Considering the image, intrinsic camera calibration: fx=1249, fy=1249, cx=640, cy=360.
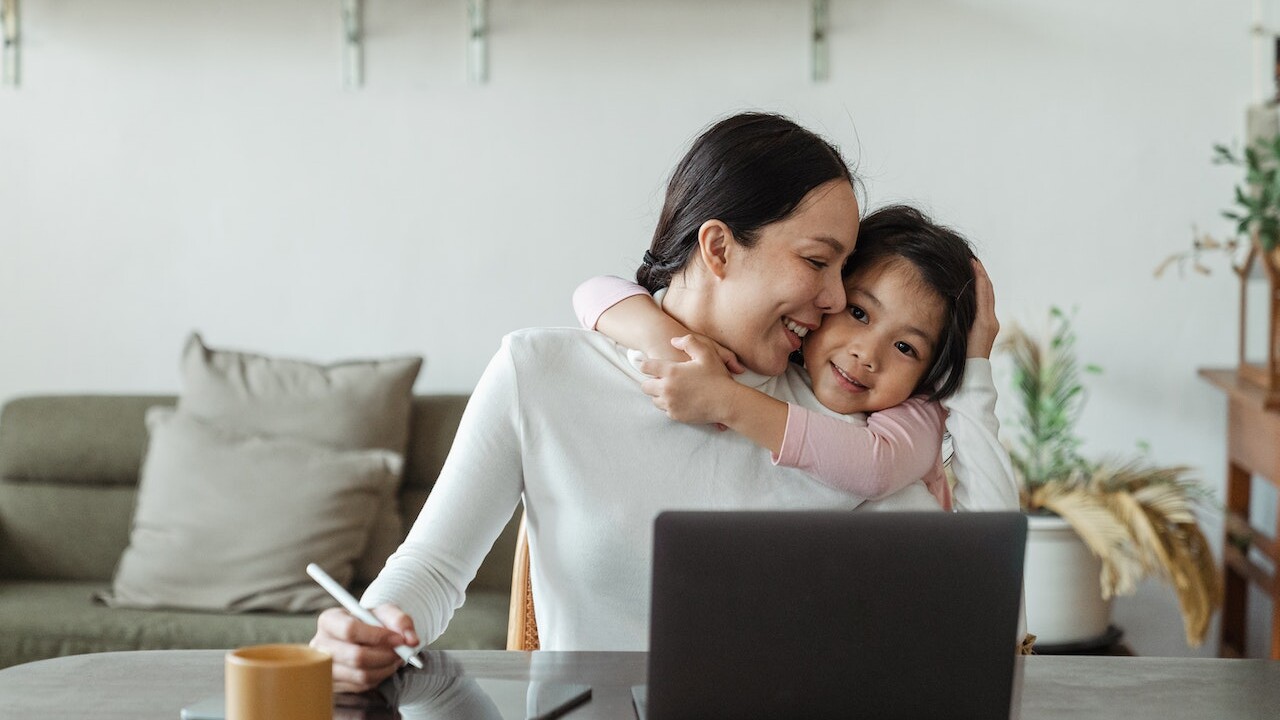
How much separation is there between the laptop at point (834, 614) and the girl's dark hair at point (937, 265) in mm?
544

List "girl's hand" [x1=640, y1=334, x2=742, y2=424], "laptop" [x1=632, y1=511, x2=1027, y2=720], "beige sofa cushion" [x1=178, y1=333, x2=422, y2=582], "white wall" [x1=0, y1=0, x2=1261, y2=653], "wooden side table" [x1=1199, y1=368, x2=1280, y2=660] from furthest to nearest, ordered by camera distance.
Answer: "white wall" [x1=0, y1=0, x2=1261, y2=653] → "beige sofa cushion" [x1=178, y1=333, x2=422, y2=582] → "wooden side table" [x1=1199, y1=368, x2=1280, y2=660] → "girl's hand" [x1=640, y1=334, x2=742, y2=424] → "laptop" [x1=632, y1=511, x2=1027, y2=720]

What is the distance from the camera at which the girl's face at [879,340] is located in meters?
1.34

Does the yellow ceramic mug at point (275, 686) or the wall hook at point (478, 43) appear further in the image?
the wall hook at point (478, 43)

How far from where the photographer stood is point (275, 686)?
84 centimetres

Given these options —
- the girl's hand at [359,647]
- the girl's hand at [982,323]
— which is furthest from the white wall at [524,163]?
the girl's hand at [359,647]

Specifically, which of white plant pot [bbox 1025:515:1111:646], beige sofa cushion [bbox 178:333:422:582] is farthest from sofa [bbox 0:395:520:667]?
white plant pot [bbox 1025:515:1111:646]

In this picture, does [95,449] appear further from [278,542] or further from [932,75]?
[932,75]

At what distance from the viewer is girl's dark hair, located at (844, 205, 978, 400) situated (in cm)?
135

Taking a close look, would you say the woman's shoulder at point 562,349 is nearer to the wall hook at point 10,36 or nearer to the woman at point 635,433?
the woman at point 635,433

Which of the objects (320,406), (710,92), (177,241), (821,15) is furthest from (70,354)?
(821,15)

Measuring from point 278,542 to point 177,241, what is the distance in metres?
0.92

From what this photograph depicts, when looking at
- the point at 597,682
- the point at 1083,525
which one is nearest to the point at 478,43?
the point at 1083,525

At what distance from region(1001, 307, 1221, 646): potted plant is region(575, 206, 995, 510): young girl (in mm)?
1266

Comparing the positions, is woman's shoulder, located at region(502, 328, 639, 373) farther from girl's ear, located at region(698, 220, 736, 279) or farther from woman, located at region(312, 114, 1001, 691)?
girl's ear, located at region(698, 220, 736, 279)
